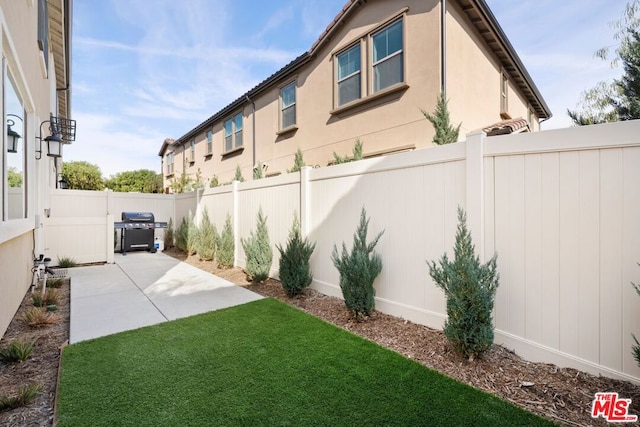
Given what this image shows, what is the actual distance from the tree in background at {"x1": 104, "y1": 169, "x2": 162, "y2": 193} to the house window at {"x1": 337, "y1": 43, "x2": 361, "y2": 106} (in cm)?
1862

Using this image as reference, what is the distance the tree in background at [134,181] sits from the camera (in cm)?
2305

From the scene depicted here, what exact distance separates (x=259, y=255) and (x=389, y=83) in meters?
4.74

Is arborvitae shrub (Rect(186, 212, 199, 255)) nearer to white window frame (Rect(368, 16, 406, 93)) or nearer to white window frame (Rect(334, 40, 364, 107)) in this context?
white window frame (Rect(334, 40, 364, 107))

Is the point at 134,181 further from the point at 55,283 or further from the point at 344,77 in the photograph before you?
the point at 344,77

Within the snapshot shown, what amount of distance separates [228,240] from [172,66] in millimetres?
7482

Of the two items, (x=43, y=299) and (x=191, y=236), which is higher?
(x=191, y=236)

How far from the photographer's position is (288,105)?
1026 cm

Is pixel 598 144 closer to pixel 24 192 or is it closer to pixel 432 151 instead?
pixel 432 151

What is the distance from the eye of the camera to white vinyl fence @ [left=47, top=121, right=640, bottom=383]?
2404 millimetres

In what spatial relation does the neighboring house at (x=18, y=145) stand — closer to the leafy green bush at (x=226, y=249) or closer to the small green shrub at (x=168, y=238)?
the leafy green bush at (x=226, y=249)

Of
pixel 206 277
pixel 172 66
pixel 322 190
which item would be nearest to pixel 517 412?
pixel 322 190

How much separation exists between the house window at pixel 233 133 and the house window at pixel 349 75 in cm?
581

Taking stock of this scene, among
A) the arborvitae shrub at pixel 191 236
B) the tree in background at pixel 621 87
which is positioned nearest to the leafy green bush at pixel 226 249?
the arborvitae shrub at pixel 191 236

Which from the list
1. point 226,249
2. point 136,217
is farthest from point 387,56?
point 136,217
